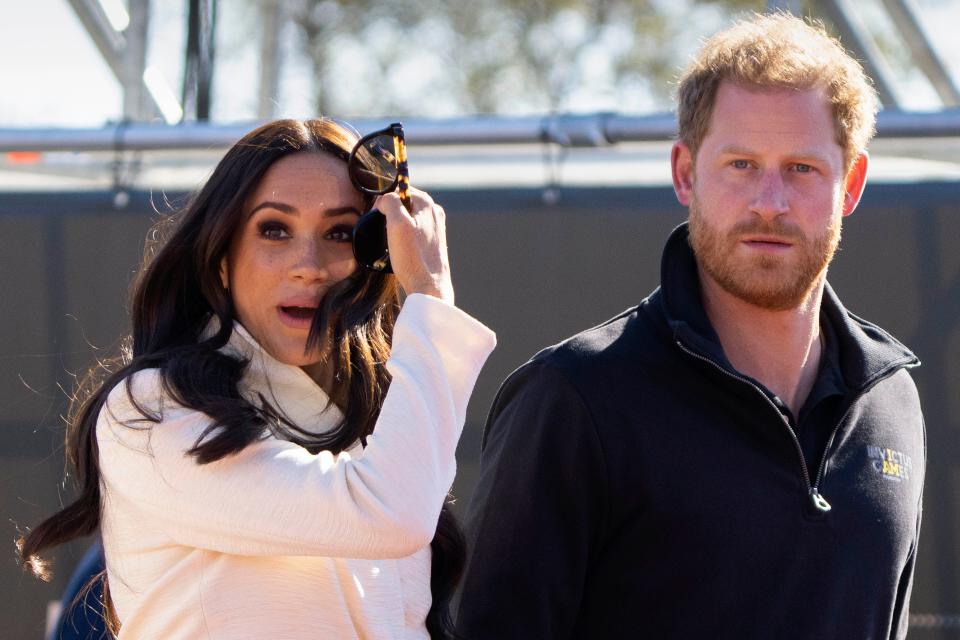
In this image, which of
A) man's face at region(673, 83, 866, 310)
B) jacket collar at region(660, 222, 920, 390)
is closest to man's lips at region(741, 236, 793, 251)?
man's face at region(673, 83, 866, 310)

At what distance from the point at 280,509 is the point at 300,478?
0.16ft

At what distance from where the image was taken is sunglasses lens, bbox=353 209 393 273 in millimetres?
2170

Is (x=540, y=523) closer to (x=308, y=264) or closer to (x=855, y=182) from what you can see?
(x=308, y=264)

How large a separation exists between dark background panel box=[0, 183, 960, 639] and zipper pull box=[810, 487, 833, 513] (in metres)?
1.18

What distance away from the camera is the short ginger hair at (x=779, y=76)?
2539 mm

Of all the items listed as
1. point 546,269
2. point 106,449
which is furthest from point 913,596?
point 106,449

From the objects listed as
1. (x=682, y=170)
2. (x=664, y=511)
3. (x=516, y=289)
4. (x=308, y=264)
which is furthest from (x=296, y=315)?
(x=516, y=289)

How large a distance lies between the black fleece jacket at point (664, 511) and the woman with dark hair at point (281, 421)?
0.13 meters

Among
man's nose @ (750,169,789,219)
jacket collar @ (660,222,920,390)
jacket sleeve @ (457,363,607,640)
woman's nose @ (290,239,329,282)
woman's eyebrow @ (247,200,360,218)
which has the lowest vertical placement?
jacket sleeve @ (457,363,607,640)

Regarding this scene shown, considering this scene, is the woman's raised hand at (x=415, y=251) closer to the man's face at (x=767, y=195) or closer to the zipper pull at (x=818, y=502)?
the man's face at (x=767, y=195)

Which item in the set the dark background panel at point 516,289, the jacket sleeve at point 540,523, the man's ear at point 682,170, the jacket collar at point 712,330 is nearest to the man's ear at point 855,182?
the jacket collar at point 712,330

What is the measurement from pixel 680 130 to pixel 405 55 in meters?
15.6

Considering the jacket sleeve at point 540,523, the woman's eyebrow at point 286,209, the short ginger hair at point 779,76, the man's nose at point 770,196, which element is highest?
the short ginger hair at point 779,76

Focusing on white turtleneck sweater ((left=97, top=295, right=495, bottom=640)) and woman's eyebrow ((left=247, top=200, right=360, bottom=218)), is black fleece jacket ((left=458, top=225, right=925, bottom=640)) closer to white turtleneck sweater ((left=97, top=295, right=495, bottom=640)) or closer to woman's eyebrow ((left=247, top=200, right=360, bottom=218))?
white turtleneck sweater ((left=97, top=295, right=495, bottom=640))
